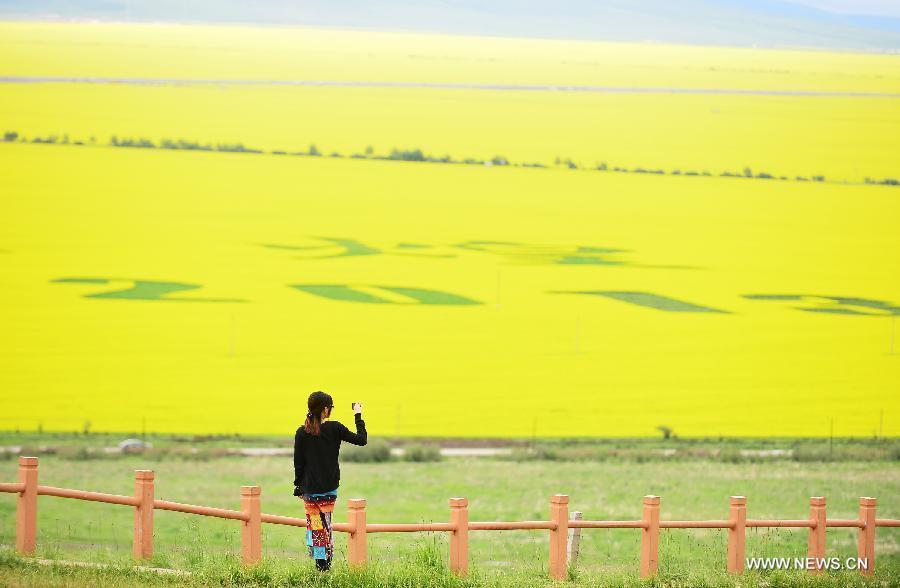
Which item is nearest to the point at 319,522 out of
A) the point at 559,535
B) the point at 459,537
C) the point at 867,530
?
the point at 459,537

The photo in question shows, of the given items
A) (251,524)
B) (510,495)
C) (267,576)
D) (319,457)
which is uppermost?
(319,457)

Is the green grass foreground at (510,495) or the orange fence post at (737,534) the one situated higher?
the orange fence post at (737,534)

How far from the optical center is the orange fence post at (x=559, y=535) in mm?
10540

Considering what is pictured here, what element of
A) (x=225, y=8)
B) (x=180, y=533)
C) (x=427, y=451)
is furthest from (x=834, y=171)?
(x=225, y=8)

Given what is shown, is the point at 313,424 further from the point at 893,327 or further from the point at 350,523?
the point at 893,327

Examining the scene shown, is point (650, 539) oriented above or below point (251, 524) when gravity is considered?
below

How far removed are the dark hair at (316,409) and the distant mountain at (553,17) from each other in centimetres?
6366

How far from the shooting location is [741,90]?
5350cm

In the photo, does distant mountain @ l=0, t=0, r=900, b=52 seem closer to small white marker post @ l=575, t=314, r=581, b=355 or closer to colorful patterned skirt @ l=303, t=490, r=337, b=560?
small white marker post @ l=575, t=314, r=581, b=355

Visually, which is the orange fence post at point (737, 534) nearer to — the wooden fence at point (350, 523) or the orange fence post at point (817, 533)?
the wooden fence at point (350, 523)

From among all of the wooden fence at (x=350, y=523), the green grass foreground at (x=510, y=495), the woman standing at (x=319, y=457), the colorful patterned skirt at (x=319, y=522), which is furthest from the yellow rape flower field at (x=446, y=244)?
the woman standing at (x=319, y=457)

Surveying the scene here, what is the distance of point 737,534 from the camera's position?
11.5 metres

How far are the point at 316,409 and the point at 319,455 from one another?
322mm

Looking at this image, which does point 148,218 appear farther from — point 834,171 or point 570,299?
point 834,171
